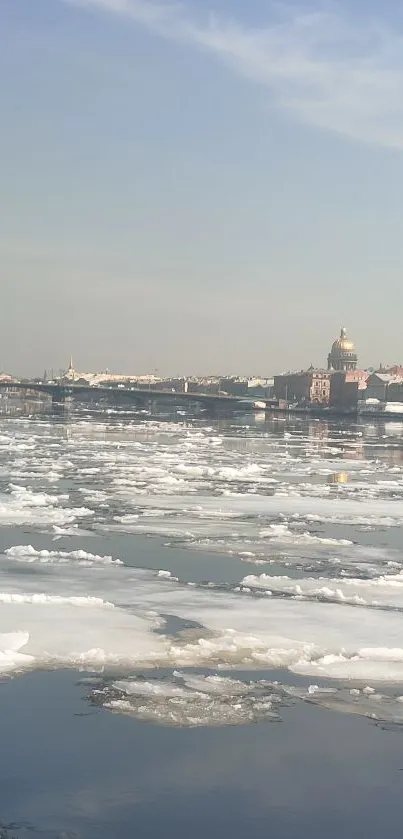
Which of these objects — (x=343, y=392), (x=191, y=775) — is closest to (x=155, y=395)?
(x=343, y=392)

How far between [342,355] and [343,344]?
303 centimetres

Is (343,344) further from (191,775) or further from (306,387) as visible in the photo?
(191,775)

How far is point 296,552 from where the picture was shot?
15.2 meters

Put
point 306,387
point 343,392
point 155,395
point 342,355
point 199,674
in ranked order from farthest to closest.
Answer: point 342,355 < point 306,387 < point 343,392 < point 155,395 < point 199,674

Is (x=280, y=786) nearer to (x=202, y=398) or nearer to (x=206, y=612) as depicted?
(x=206, y=612)

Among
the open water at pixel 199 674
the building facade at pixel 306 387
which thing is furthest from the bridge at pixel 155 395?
the open water at pixel 199 674

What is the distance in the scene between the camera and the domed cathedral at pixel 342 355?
572 feet

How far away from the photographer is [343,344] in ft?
581

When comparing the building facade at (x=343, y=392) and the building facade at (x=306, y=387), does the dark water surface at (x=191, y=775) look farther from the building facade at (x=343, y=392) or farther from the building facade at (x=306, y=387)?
the building facade at (x=306, y=387)

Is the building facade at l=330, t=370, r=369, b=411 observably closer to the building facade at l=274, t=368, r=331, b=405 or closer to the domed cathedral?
the building facade at l=274, t=368, r=331, b=405

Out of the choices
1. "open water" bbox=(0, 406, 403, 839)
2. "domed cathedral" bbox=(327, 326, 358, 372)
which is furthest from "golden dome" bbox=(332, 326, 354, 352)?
"open water" bbox=(0, 406, 403, 839)

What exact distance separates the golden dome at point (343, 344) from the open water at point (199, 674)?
160 m

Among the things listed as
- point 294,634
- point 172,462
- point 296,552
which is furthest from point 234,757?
point 172,462

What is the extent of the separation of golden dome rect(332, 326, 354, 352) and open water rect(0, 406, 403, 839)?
159815mm
